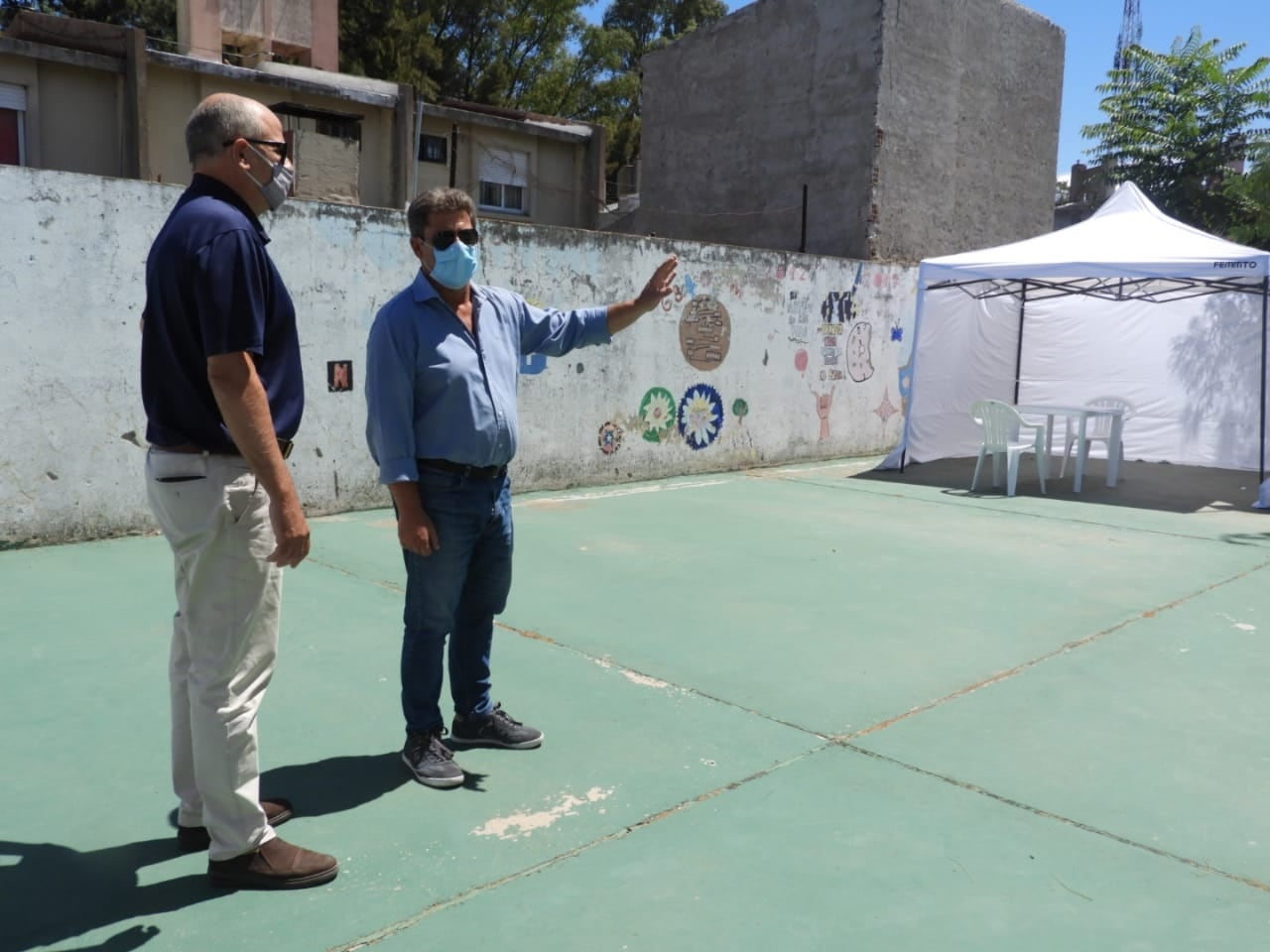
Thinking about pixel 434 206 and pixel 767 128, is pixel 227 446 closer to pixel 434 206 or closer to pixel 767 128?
pixel 434 206

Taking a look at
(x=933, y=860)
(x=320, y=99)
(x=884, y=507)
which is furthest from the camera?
(x=320, y=99)

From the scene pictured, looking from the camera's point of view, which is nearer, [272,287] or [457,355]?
[272,287]

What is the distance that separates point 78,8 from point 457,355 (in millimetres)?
26942

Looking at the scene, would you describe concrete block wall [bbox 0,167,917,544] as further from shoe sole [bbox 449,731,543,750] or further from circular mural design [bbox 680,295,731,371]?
shoe sole [bbox 449,731,543,750]

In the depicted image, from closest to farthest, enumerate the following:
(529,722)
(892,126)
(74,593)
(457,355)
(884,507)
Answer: (457,355) → (529,722) → (74,593) → (884,507) → (892,126)

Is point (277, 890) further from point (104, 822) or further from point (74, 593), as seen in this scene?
point (74, 593)

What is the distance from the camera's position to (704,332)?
1013 centimetres

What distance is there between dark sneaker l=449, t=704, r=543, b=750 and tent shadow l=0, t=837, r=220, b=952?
Answer: 0.97 metres

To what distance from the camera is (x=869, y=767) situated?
3404 mm

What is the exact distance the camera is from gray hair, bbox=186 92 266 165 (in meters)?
2.45

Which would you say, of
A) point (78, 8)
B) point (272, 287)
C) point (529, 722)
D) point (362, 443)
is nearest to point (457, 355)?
point (272, 287)

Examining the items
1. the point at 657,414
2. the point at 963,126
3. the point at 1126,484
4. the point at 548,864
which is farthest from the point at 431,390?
the point at 963,126

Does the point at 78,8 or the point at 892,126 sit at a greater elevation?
the point at 78,8

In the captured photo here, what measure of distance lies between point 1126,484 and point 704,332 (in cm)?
474
